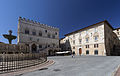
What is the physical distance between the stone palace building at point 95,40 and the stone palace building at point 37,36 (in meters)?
11.9

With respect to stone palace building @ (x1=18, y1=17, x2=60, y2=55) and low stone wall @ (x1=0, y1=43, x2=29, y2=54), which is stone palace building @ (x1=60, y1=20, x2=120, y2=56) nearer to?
stone palace building @ (x1=18, y1=17, x2=60, y2=55)

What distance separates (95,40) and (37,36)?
27911 mm

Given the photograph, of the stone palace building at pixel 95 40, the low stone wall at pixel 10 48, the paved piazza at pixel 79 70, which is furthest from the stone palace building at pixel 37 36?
the paved piazza at pixel 79 70

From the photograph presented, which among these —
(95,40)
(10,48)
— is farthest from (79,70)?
(95,40)

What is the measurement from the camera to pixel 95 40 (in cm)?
2903

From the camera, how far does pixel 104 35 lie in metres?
26.2

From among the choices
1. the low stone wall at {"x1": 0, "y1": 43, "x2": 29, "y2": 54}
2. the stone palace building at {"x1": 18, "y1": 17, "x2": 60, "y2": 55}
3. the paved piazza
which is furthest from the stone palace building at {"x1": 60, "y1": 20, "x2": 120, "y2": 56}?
the low stone wall at {"x1": 0, "y1": 43, "x2": 29, "y2": 54}

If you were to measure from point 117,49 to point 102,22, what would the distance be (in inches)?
789

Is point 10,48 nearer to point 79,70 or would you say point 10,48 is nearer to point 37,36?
point 79,70

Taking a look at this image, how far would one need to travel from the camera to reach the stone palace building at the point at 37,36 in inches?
1152

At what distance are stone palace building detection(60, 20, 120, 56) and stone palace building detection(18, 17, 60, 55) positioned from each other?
11897mm

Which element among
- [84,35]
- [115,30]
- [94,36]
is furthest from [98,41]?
[115,30]

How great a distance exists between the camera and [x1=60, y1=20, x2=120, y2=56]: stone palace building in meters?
26.8

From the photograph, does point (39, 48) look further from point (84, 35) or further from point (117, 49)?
point (117, 49)
